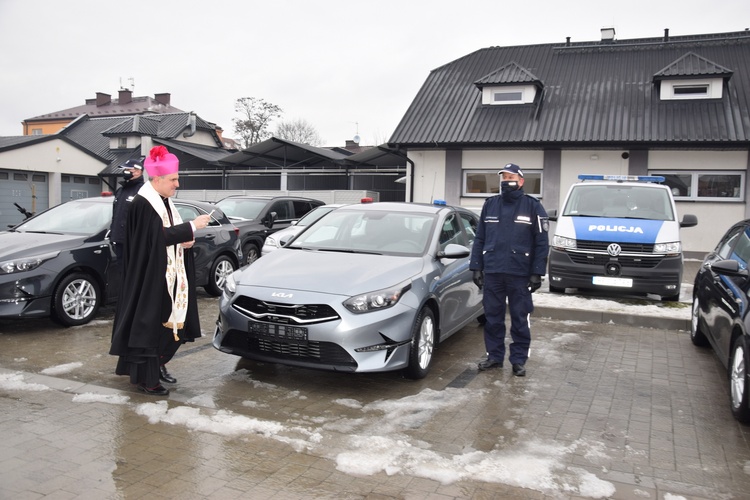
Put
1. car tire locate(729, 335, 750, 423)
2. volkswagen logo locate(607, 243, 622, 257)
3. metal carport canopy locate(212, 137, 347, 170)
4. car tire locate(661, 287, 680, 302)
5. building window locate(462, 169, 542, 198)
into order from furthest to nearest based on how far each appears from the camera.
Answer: metal carport canopy locate(212, 137, 347, 170), building window locate(462, 169, 542, 198), car tire locate(661, 287, 680, 302), volkswagen logo locate(607, 243, 622, 257), car tire locate(729, 335, 750, 423)

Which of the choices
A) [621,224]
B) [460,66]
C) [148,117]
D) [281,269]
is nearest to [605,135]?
[460,66]

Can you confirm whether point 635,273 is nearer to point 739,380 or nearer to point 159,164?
point 739,380

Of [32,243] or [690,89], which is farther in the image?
[690,89]

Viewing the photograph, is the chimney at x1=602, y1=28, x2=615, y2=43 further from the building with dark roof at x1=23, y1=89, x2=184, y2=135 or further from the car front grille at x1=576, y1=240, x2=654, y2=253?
the building with dark roof at x1=23, y1=89, x2=184, y2=135

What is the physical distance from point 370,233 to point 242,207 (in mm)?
7032

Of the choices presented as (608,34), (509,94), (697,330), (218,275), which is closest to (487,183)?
(509,94)

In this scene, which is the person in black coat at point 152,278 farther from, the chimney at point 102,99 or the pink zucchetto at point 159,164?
the chimney at point 102,99

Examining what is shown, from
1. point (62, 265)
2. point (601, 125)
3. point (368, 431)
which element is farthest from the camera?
point (601, 125)

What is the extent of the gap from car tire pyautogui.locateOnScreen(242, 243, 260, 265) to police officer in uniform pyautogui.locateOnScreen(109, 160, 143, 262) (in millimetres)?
4412

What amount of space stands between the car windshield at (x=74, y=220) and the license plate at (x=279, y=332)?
3.68 meters

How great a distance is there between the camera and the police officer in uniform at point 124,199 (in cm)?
708

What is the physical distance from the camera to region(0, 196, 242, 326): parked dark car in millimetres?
6715

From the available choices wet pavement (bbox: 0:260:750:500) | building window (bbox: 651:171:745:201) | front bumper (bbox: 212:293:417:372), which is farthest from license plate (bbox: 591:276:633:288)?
building window (bbox: 651:171:745:201)

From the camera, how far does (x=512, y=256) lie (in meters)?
5.66
